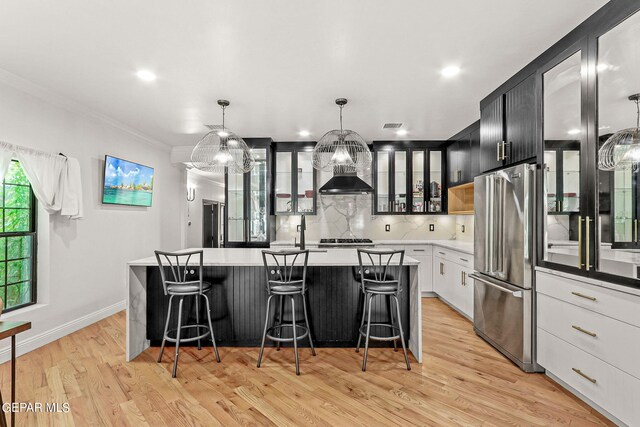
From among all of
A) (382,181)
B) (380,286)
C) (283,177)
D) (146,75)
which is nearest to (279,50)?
(146,75)

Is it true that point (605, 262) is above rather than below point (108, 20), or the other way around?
below

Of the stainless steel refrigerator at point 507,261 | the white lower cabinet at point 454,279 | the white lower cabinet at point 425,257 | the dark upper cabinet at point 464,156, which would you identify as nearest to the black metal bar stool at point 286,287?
the stainless steel refrigerator at point 507,261

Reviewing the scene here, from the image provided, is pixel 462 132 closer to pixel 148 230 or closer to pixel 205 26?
pixel 205 26

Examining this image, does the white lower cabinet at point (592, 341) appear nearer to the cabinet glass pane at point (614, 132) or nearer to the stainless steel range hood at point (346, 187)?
the cabinet glass pane at point (614, 132)

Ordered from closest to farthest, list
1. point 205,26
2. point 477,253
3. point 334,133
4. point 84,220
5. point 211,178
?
point 205,26, point 334,133, point 477,253, point 84,220, point 211,178

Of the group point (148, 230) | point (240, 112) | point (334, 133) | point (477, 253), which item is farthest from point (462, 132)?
point (148, 230)

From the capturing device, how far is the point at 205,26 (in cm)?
227

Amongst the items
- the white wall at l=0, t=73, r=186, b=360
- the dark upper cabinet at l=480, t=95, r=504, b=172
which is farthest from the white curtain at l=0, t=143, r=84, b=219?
the dark upper cabinet at l=480, t=95, r=504, b=172

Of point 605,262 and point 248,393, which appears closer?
point 605,262

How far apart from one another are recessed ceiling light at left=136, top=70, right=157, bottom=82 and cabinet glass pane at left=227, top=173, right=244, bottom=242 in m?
2.53

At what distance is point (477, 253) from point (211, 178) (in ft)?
26.1

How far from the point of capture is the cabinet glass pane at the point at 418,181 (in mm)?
5684

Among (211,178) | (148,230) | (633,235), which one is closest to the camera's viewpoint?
(633,235)

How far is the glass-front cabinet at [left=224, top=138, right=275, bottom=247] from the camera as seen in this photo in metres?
5.48
